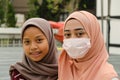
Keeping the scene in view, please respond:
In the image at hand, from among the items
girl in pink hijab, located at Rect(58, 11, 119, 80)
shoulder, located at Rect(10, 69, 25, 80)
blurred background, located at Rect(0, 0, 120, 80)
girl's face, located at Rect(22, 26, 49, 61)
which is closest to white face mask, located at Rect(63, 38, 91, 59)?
girl in pink hijab, located at Rect(58, 11, 119, 80)

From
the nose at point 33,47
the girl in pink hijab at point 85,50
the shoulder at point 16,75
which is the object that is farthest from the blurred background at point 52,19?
the girl in pink hijab at point 85,50

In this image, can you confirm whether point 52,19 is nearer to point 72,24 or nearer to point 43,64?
point 43,64

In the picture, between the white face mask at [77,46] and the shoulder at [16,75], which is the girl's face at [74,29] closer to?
the white face mask at [77,46]

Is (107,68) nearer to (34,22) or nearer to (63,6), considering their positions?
(34,22)

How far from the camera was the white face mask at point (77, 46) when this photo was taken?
254cm

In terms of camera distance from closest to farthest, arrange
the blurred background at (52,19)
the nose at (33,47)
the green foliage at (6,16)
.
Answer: the nose at (33,47) < the blurred background at (52,19) < the green foliage at (6,16)

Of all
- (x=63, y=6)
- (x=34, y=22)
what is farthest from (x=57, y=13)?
(x=34, y=22)

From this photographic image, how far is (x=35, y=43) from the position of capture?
2918 mm

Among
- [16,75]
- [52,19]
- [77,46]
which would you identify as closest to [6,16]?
[52,19]

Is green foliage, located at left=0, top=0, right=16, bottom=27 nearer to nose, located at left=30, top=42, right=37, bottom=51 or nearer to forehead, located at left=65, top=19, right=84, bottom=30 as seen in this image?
nose, located at left=30, top=42, right=37, bottom=51

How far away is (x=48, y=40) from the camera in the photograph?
9.60 ft

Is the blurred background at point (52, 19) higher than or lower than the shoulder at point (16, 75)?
higher

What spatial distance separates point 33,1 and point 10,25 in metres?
2.59

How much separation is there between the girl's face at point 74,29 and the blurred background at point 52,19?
3.92 m
